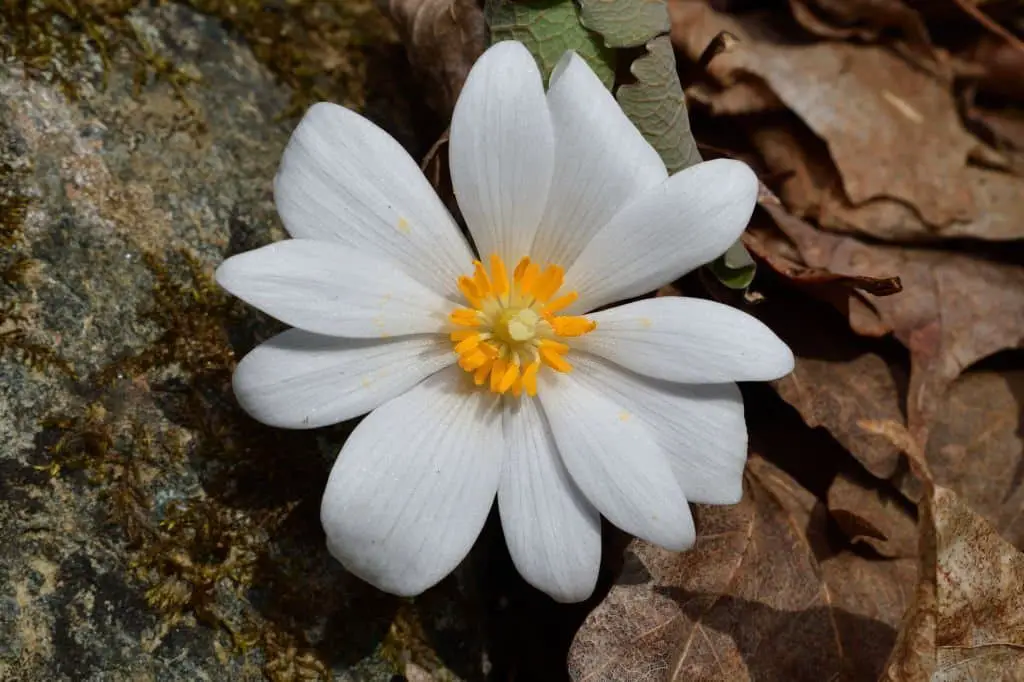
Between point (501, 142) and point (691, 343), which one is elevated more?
point (501, 142)

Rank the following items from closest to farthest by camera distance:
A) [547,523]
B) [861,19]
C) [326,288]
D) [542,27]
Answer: [326,288]
[547,523]
[542,27]
[861,19]

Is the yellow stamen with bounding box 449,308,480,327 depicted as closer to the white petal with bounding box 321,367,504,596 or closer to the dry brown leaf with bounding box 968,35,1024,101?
the white petal with bounding box 321,367,504,596

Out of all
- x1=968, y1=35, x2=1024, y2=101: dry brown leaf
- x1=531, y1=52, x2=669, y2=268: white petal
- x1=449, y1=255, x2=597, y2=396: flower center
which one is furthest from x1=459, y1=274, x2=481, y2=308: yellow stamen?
x1=968, y1=35, x2=1024, y2=101: dry brown leaf

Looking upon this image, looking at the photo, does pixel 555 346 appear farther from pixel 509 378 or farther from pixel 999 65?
pixel 999 65

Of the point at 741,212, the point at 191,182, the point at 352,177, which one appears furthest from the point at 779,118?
the point at 191,182

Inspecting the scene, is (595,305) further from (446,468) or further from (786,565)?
(786,565)

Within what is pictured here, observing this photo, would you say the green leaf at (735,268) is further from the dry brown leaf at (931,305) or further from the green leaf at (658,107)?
the dry brown leaf at (931,305)

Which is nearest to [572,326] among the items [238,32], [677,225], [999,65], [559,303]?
[559,303]
